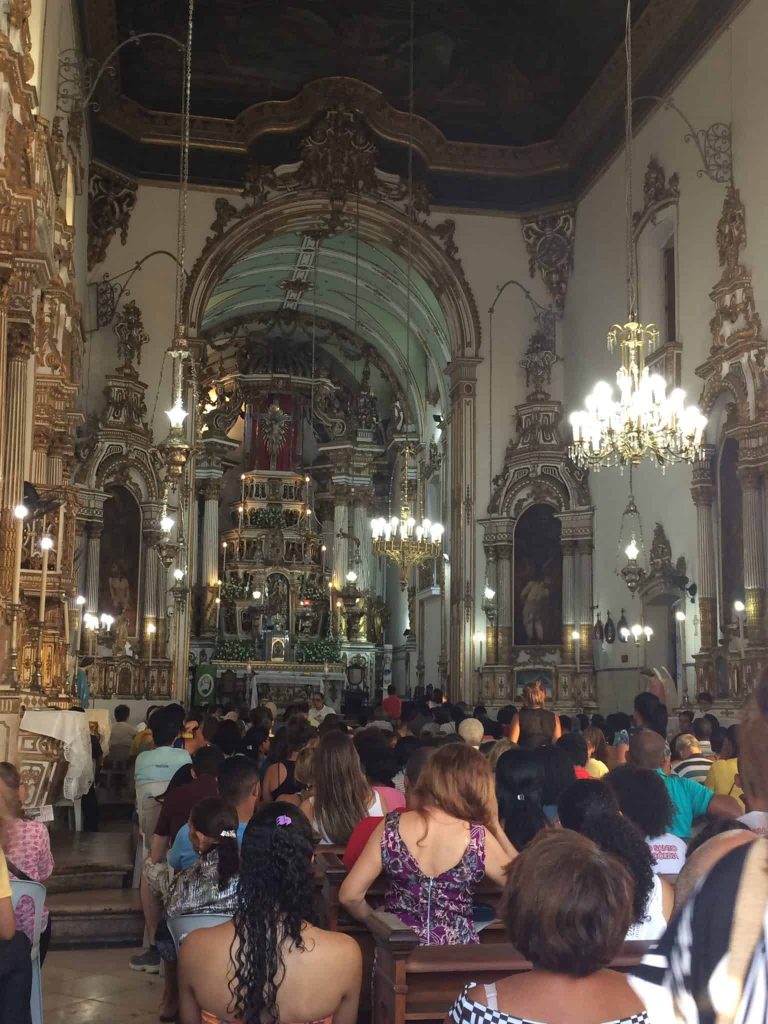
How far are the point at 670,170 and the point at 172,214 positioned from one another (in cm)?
889

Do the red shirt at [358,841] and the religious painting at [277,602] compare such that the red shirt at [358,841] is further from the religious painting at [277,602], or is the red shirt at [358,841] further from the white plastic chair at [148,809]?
the religious painting at [277,602]

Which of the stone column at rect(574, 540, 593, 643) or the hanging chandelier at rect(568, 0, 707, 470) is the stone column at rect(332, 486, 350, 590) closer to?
the stone column at rect(574, 540, 593, 643)

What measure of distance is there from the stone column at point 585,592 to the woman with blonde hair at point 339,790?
15.1m

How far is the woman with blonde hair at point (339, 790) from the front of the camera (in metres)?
5.45

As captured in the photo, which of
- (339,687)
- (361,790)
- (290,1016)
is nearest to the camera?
(290,1016)

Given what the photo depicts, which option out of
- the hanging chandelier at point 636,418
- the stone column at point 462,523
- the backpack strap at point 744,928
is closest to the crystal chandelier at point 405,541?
the stone column at point 462,523

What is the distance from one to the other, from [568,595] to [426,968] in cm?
1751

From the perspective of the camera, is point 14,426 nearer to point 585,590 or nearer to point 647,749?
point 647,749

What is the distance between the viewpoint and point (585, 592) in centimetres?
2050

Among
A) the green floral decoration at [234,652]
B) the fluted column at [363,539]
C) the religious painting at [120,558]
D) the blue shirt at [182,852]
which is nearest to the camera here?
the blue shirt at [182,852]

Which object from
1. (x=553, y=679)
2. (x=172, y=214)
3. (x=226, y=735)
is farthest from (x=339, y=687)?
(x=226, y=735)

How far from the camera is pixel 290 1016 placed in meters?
3.02

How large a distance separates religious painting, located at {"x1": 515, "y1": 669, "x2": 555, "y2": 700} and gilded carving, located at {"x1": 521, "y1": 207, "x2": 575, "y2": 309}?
675cm

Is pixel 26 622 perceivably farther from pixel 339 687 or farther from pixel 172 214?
pixel 339 687
